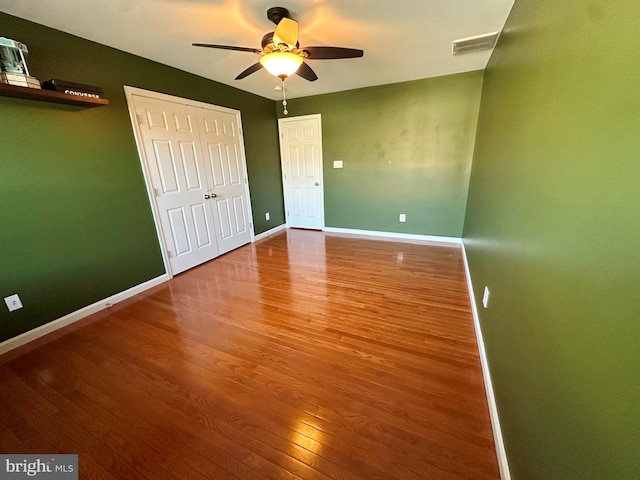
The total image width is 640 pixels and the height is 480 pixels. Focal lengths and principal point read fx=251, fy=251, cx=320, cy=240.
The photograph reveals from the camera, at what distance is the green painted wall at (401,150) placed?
359 centimetres

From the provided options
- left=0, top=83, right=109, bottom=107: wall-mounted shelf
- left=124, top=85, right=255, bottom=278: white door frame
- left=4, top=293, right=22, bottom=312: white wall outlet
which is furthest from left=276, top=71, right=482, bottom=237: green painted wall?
left=4, top=293, right=22, bottom=312: white wall outlet

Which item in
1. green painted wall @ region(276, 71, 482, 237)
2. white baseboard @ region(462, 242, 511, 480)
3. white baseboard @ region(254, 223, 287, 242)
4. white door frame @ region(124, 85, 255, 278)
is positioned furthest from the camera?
white baseboard @ region(254, 223, 287, 242)

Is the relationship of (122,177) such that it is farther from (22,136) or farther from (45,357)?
(45,357)

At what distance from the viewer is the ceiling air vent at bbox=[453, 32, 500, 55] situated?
2347 mm

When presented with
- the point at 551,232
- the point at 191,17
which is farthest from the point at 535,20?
the point at 191,17

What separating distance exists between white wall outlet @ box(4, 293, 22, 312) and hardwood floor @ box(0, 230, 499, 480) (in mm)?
332

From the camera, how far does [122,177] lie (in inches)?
101

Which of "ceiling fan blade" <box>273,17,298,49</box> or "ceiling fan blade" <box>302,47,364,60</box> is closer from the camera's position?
"ceiling fan blade" <box>273,17,298,49</box>

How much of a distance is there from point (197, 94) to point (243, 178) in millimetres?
1276

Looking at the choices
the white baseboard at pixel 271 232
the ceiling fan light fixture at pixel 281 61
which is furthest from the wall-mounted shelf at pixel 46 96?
the white baseboard at pixel 271 232

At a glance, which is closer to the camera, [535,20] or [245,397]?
[535,20]

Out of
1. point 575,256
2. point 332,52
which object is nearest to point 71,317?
point 332,52

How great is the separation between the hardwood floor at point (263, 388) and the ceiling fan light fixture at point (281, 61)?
203 centimetres

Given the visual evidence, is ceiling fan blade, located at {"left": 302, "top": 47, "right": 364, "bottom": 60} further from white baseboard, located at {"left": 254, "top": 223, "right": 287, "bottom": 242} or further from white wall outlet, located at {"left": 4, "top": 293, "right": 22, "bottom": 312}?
white baseboard, located at {"left": 254, "top": 223, "right": 287, "bottom": 242}
